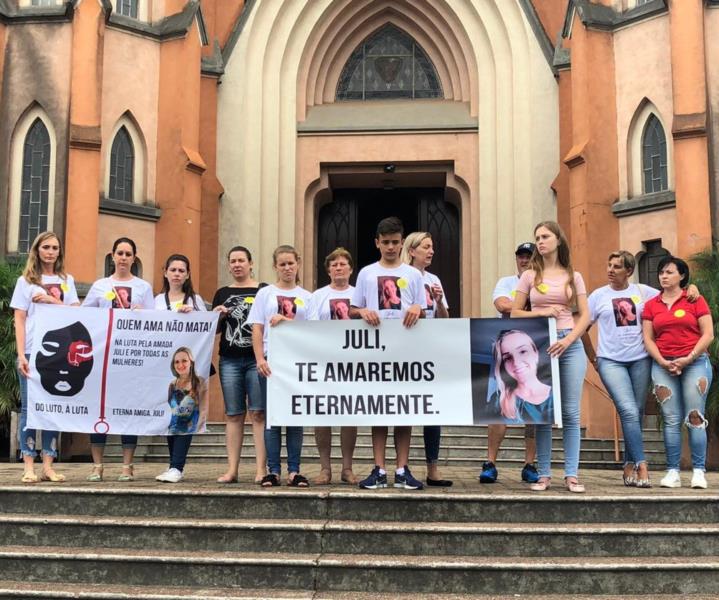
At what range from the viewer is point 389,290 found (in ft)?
21.2

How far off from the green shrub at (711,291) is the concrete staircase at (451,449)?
3.72 feet

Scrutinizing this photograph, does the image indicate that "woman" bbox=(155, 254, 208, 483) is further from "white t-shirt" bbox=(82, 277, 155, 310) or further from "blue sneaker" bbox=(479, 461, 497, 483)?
"blue sneaker" bbox=(479, 461, 497, 483)

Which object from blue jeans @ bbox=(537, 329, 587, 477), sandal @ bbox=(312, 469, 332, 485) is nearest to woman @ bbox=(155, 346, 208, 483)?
sandal @ bbox=(312, 469, 332, 485)

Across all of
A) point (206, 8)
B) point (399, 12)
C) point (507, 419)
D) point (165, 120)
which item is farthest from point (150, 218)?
point (507, 419)

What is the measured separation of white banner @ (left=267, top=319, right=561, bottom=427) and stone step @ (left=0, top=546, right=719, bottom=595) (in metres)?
1.32

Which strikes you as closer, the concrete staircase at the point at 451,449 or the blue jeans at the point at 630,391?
the blue jeans at the point at 630,391

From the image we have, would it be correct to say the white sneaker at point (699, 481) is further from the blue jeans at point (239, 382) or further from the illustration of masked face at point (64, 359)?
the illustration of masked face at point (64, 359)

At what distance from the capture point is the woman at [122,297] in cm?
705

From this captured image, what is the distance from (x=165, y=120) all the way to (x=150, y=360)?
10.2 m

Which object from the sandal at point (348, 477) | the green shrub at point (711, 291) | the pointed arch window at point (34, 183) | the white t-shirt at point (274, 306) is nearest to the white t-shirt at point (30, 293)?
the white t-shirt at point (274, 306)

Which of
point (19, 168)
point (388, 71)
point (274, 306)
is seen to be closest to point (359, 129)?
point (388, 71)

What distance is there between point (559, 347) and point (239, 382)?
2472mm

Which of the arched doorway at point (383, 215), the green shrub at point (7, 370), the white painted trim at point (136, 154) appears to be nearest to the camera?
the green shrub at point (7, 370)

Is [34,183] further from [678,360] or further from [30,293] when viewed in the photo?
[678,360]
